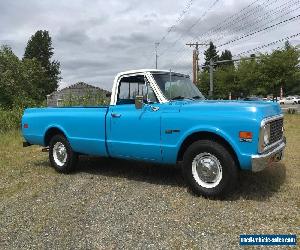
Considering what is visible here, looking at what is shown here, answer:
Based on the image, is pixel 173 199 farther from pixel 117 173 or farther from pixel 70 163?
pixel 70 163

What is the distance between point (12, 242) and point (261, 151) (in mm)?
3553

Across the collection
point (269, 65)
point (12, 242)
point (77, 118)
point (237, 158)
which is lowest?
point (12, 242)

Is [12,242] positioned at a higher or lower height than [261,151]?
lower

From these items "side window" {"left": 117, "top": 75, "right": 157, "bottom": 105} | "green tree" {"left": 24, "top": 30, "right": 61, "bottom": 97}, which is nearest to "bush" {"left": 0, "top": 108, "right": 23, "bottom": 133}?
"side window" {"left": 117, "top": 75, "right": 157, "bottom": 105}

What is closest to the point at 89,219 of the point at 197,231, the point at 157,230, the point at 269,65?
the point at 157,230

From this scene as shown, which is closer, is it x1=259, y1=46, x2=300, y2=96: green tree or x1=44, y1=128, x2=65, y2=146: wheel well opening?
x1=44, y1=128, x2=65, y2=146: wheel well opening

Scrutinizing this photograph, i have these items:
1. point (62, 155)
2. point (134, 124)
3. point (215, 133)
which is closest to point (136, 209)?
point (215, 133)

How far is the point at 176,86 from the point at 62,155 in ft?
9.57

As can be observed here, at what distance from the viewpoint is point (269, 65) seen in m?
35.8

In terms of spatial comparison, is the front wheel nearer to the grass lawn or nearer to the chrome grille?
the grass lawn

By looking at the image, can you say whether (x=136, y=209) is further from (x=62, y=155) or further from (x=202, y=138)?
(x=62, y=155)

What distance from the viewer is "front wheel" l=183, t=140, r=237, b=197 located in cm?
Result: 611

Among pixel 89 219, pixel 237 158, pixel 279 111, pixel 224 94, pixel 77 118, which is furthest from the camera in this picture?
pixel 224 94

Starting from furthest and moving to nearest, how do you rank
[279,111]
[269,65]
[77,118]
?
1. [269,65]
2. [77,118]
3. [279,111]
